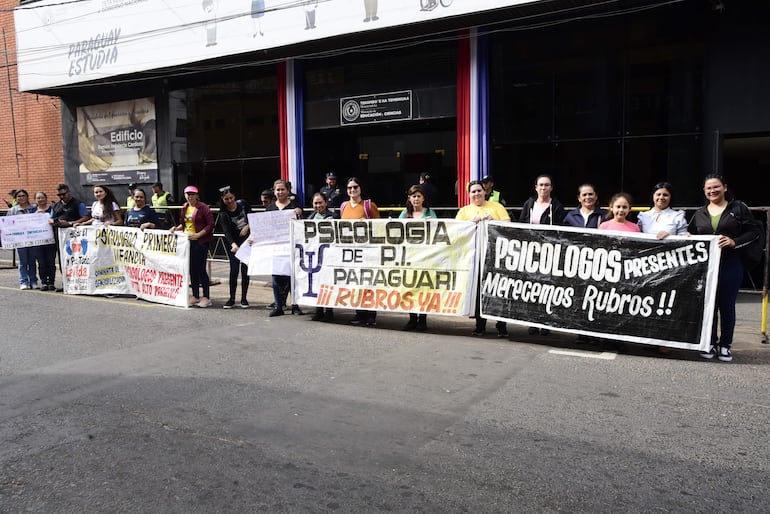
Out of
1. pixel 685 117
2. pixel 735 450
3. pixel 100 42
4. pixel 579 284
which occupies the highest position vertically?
pixel 100 42

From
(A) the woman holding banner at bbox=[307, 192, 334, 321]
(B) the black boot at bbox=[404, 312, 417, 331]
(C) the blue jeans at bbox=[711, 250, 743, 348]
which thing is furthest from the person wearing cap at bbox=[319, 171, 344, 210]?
(C) the blue jeans at bbox=[711, 250, 743, 348]

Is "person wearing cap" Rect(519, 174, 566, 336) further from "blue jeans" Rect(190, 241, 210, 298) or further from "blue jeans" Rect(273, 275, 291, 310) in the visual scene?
"blue jeans" Rect(190, 241, 210, 298)

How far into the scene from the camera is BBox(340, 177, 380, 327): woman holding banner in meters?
8.80

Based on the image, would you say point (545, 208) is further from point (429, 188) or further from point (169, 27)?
point (169, 27)

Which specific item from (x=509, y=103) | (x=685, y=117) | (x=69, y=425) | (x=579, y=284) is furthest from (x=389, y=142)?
(x=69, y=425)

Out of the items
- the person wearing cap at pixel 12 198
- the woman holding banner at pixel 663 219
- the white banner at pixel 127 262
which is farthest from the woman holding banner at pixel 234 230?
the person wearing cap at pixel 12 198

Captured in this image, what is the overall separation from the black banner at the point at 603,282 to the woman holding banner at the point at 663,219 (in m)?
0.28

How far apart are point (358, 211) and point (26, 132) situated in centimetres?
1691

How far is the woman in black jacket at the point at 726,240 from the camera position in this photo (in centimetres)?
664

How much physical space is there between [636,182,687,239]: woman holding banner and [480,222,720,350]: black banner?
0.28 m

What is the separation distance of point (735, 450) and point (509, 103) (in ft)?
31.1

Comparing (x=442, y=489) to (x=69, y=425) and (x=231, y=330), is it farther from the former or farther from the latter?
(x=231, y=330)

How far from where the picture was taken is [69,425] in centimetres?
482

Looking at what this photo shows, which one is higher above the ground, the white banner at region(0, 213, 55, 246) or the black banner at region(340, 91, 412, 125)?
the black banner at region(340, 91, 412, 125)
